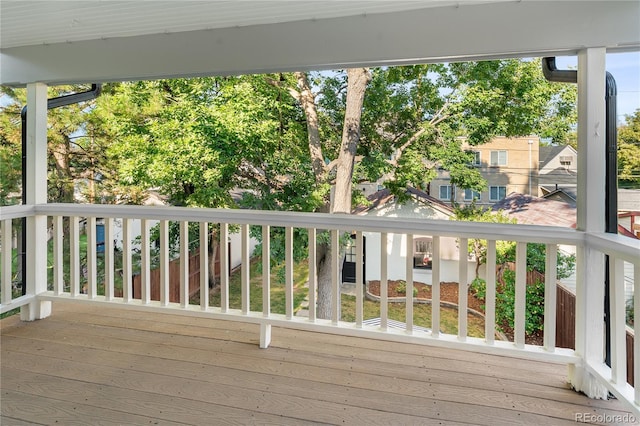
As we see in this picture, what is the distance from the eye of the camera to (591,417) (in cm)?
163

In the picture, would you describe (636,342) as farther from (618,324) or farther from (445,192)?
(445,192)

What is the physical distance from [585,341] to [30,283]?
12.1 ft

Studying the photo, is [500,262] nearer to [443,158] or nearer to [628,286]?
[443,158]

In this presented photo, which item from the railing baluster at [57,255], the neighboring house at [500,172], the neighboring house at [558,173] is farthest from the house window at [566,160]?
the railing baluster at [57,255]

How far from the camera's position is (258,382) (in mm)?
1915

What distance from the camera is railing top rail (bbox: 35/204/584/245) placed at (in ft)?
6.22

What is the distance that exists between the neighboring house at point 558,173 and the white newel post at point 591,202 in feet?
2.45

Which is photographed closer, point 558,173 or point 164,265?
point 164,265

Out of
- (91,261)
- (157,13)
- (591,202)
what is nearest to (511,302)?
(591,202)

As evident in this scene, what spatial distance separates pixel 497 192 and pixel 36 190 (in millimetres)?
3687

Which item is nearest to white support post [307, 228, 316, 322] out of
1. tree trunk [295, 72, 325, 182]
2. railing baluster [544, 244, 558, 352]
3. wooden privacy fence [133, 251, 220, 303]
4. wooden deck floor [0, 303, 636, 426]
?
wooden deck floor [0, 303, 636, 426]

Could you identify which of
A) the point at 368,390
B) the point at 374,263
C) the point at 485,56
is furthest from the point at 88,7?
the point at 374,263

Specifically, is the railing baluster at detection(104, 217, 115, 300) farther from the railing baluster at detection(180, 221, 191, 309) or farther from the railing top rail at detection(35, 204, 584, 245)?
the railing baluster at detection(180, 221, 191, 309)

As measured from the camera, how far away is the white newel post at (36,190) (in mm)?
2721
